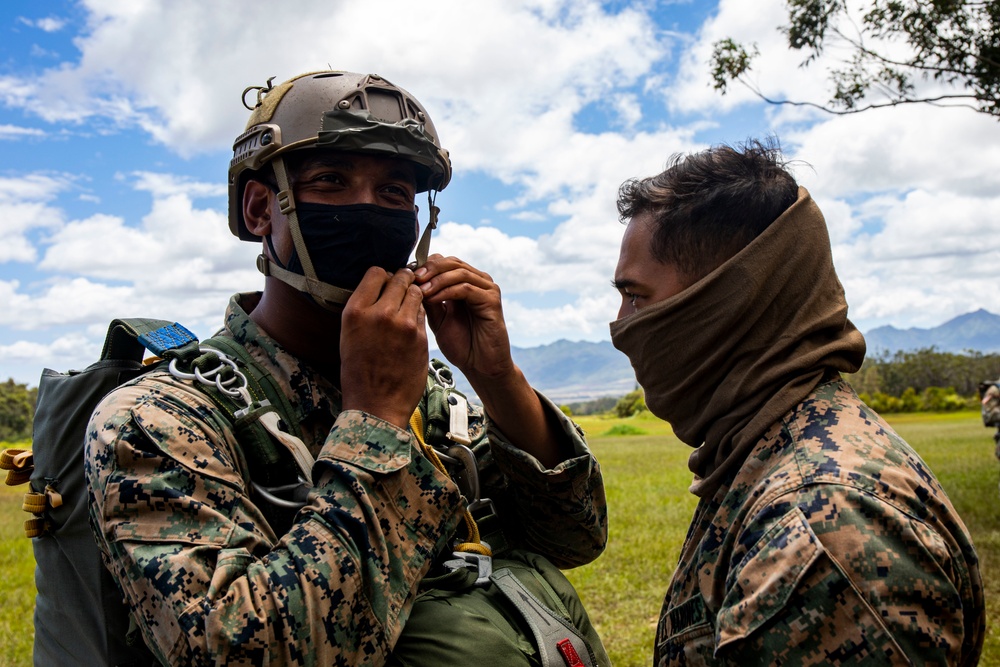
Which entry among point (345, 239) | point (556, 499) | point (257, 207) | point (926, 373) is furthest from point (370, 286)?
point (926, 373)

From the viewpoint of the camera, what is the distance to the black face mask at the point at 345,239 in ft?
9.20

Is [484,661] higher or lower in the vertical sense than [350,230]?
lower

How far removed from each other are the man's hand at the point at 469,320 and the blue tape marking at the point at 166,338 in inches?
32.1

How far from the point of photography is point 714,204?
238 centimetres

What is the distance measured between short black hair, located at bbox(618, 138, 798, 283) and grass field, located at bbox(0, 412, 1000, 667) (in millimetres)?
5231

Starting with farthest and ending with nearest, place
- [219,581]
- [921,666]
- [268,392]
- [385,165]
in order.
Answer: [385,165] → [268,392] → [219,581] → [921,666]

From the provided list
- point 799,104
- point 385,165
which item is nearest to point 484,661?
point 385,165

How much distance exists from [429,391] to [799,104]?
9.15 m

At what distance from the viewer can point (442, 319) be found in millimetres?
3018

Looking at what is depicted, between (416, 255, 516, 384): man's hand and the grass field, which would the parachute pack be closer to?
(416, 255, 516, 384): man's hand

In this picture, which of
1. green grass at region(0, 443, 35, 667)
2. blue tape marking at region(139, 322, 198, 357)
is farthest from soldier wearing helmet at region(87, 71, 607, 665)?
green grass at region(0, 443, 35, 667)

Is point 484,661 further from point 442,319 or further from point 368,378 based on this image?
point 442,319

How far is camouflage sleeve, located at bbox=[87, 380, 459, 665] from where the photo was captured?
6.60ft

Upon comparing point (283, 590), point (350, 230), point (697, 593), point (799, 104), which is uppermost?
point (799, 104)
